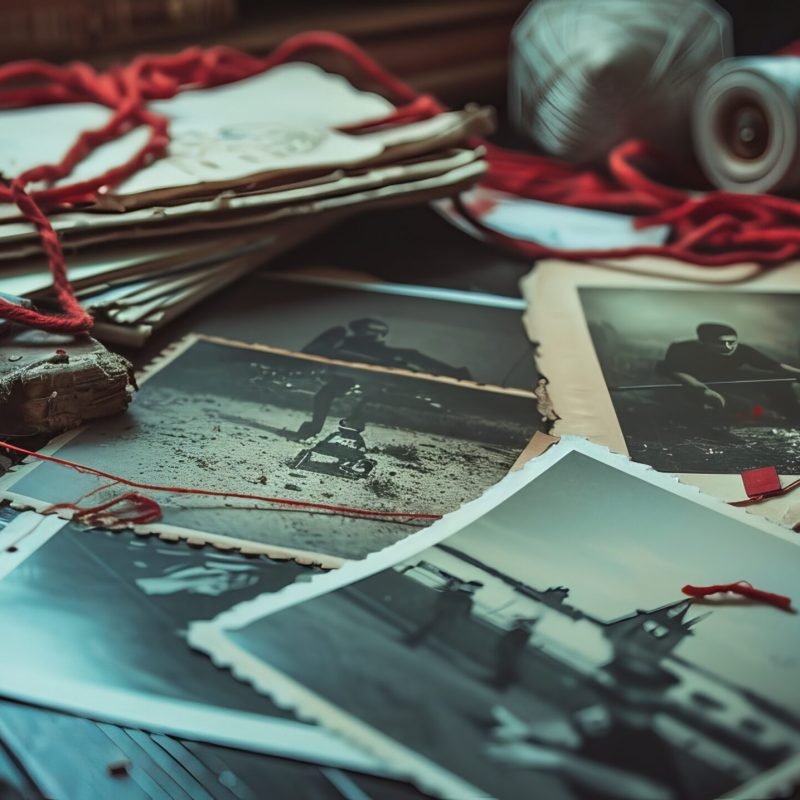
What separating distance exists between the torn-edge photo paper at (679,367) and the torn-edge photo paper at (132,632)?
→ 0.82 ft

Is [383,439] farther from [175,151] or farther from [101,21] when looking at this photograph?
[101,21]

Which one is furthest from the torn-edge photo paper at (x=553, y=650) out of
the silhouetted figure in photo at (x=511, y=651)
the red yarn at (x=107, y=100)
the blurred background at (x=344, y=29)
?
the blurred background at (x=344, y=29)

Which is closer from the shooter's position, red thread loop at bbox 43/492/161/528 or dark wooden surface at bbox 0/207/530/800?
dark wooden surface at bbox 0/207/530/800

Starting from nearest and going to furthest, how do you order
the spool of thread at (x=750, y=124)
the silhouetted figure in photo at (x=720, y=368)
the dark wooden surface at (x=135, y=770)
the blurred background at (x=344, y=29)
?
1. the dark wooden surface at (x=135, y=770)
2. the silhouetted figure in photo at (x=720, y=368)
3. the spool of thread at (x=750, y=124)
4. the blurred background at (x=344, y=29)

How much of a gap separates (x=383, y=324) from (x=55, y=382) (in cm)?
27

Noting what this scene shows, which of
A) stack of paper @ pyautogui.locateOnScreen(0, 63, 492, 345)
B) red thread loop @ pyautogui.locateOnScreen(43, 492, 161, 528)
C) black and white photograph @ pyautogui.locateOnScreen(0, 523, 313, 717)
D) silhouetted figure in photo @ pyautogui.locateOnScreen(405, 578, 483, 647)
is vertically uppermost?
stack of paper @ pyautogui.locateOnScreen(0, 63, 492, 345)

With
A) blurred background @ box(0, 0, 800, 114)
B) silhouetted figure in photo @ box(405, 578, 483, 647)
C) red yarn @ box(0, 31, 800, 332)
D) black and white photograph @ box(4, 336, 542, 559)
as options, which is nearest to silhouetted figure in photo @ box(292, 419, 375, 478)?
black and white photograph @ box(4, 336, 542, 559)

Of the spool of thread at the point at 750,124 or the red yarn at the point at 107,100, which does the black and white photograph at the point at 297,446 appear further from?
the spool of thread at the point at 750,124

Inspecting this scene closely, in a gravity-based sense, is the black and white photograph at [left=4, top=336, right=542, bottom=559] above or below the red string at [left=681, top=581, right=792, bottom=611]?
above

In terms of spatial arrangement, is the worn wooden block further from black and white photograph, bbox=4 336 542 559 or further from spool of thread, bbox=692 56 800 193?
spool of thread, bbox=692 56 800 193

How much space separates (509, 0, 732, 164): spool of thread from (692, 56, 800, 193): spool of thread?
0.04 m

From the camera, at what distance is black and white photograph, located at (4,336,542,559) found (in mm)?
543

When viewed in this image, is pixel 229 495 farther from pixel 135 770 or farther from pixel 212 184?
pixel 212 184

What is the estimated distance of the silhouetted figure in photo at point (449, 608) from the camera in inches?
18.2
